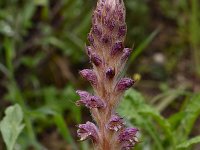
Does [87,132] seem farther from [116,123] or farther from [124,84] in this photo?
[124,84]

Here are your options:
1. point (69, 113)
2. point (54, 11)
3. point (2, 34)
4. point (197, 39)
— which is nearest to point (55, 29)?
point (54, 11)

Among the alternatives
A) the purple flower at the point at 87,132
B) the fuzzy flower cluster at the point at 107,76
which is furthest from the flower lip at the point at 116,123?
the purple flower at the point at 87,132

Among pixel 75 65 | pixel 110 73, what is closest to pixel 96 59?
pixel 110 73

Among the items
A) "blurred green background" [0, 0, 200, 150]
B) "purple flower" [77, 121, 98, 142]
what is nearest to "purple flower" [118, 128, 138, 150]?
"purple flower" [77, 121, 98, 142]

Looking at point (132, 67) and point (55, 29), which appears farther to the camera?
point (132, 67)

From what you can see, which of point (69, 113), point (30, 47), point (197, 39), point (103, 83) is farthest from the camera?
point (197, 39)

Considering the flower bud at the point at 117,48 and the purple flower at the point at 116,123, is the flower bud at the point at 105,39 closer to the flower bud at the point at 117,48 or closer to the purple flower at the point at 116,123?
the flower bud at the point at 117,48

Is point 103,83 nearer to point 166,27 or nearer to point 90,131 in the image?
point 90,131

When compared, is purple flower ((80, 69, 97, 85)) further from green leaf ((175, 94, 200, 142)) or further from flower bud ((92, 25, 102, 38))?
green leaf ((175, 94, 200, 142))
